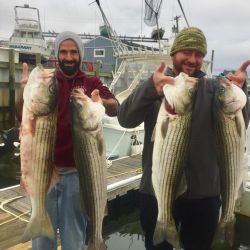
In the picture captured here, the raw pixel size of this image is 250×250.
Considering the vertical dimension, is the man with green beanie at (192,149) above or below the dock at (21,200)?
above

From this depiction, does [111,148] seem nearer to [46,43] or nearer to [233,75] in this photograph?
[233,75]

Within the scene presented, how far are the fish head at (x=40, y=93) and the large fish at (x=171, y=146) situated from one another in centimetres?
82

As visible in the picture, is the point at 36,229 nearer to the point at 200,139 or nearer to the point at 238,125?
the point at 200,139

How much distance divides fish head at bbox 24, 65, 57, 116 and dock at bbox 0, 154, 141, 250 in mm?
735

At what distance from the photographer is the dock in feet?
17.8

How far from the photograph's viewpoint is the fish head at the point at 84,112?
2928mm

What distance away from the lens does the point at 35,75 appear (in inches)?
114

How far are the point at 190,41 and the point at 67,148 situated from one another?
142 centimetres

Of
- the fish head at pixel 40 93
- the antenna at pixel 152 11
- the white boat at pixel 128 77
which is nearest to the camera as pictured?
the fish head at pixel 40 93

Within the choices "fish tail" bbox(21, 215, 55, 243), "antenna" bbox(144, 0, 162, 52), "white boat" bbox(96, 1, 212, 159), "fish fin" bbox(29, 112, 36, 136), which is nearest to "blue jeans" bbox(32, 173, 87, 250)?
"fish tail" bbox(21, 215, 55, 243)

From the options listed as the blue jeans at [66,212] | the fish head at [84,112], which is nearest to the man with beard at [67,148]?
the blue jeans at [66,212]

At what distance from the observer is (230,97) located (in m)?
2.76

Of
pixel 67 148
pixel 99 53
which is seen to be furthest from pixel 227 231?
pixel 99 53

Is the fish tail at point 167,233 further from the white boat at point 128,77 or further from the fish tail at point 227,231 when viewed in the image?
the white boat at point 128,77
